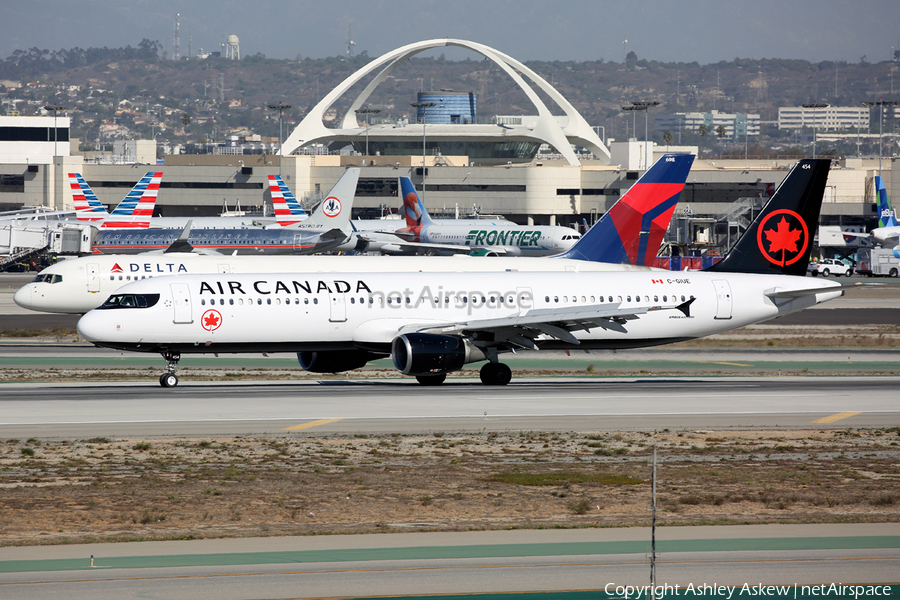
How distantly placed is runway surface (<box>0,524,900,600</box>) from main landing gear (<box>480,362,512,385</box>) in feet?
65.2

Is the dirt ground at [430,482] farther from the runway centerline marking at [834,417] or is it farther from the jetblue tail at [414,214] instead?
the jetblue tail at [414,214]

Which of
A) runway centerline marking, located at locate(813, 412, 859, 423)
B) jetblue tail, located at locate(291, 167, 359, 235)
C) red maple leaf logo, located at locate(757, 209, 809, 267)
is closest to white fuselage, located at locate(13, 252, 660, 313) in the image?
red maple leaf logo, located at locate(757, 209, 809, 267)

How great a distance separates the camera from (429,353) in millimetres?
35344

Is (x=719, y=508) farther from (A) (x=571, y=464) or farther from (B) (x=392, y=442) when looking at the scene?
(B) (x=392, y=442)

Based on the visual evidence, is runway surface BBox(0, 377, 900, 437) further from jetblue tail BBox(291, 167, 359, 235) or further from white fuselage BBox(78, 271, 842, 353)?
jetblue tail BBox(291, 167, 359, 235)

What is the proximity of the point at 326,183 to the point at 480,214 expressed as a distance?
87.0ft

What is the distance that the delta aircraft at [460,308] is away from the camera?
117ft

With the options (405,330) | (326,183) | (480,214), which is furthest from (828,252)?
(405,330)

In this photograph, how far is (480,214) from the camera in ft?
558

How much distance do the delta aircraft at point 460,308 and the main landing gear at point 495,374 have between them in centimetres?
4

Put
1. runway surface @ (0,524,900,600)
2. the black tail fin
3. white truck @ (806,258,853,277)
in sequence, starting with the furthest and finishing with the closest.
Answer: white truck @ (806,258,853,277), the black tail fin, runway surface @ (0,524,900,600)

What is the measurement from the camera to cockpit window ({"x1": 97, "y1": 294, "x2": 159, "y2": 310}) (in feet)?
116

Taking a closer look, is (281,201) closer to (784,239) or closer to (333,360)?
(333,360)

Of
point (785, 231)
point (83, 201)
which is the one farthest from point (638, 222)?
point (83, 201)
